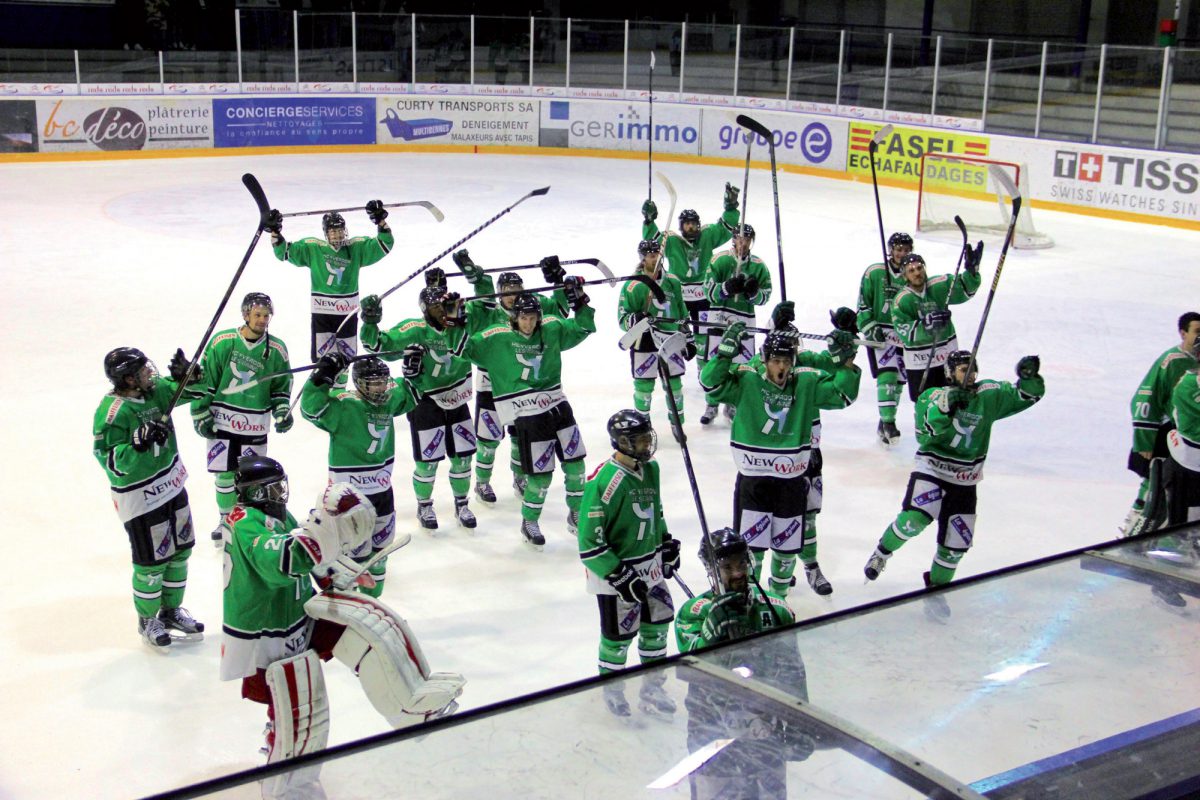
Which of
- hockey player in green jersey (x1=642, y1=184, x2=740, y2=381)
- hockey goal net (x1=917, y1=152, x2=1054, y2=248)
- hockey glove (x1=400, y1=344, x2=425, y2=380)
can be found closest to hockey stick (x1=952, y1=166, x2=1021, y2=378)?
hockey player in green jersey (x1=642, y1=184, x2=740, y2=381)

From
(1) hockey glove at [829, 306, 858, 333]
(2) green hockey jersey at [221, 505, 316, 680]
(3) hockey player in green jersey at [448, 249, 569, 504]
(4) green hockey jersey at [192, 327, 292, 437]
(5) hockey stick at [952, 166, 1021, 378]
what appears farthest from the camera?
(3) hockey player in green jersey at [448, 249, 569, 504]

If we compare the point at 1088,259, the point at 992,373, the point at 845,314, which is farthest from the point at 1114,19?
the point at 845,314

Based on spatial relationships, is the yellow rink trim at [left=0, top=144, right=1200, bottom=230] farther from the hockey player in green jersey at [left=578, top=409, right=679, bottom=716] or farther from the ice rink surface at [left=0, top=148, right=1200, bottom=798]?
the hockey player in green jersey at [left=578, top=409, right=679, bottom=716]

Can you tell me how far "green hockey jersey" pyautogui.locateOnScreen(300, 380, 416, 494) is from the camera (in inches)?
227

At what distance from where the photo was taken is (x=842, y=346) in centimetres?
588

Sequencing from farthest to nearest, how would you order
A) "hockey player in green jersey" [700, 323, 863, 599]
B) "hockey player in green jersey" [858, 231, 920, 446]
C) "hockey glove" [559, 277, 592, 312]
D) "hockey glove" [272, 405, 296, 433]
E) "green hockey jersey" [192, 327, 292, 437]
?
1. "hockey player in green jersey" [858, 231, 920, 446]
2. "hockey glove" [559, 277, 592, 312]
3. "green hockey jersey" [192, 327, 292, 437]
4. "hockey glove" [272, 405, 296, 433]
5. "hockey player in green jersey" [700, 323, 863, 599]

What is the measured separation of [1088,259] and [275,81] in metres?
12.6

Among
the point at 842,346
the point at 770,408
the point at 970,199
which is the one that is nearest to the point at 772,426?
the point at 770,408

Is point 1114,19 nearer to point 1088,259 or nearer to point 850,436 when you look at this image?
point 1088,259

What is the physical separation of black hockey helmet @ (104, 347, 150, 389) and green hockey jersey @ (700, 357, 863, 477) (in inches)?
94.1

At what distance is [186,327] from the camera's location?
35.1ft

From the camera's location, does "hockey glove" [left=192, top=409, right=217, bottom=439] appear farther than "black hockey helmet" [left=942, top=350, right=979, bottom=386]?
Yes

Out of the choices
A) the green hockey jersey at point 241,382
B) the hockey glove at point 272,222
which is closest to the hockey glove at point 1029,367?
the green hockey jersey at point 241,382

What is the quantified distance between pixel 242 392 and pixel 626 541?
8.37ft
